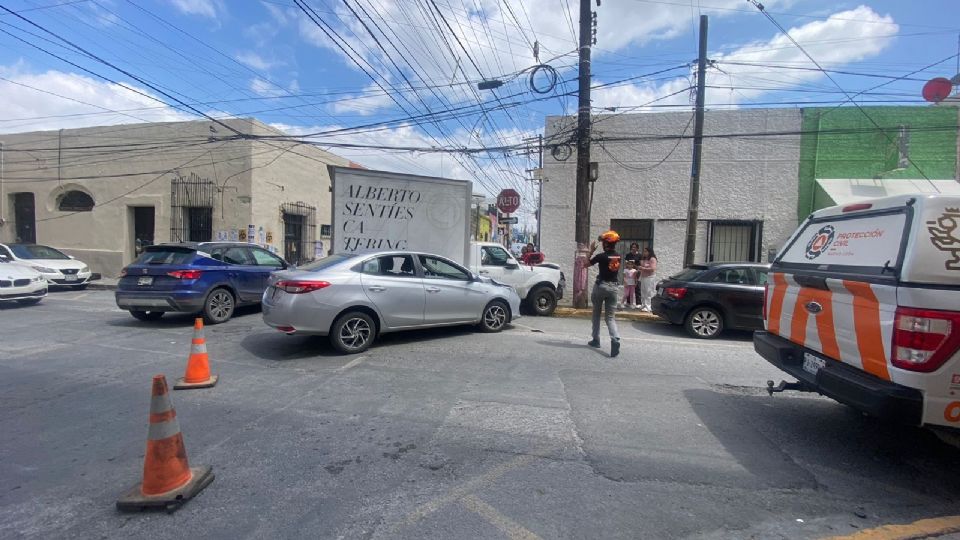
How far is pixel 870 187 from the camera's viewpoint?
12.6m

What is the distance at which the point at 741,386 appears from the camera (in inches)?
219

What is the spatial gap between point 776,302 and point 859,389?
5.08 feet

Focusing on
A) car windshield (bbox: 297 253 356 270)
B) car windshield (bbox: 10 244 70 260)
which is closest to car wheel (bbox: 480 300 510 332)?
car windshield (bbox: 297 253 356 270)

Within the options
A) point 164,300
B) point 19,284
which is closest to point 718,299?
point 164,300

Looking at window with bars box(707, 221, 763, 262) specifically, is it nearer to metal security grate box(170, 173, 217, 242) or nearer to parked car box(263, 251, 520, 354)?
parked car box(263, 251, 520, 354)

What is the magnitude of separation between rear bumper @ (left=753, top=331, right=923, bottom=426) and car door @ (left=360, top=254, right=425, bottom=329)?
4561 millimetres

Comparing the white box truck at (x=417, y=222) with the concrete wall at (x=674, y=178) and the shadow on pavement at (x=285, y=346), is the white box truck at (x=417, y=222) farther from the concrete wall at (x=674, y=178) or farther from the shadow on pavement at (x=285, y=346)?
the concrete wall at (x=674, y=178)

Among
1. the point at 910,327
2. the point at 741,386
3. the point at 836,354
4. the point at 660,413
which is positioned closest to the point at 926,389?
the point at 910,327

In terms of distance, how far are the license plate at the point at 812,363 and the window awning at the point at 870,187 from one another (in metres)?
10.7

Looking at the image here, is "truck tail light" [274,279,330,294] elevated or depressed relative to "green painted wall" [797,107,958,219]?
depressed

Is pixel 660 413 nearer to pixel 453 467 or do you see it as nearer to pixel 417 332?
pixel 453 467

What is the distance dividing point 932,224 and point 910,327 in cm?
76

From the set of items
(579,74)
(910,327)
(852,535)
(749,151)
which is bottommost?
(852,535)

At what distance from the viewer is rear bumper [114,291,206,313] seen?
816 centimetres
